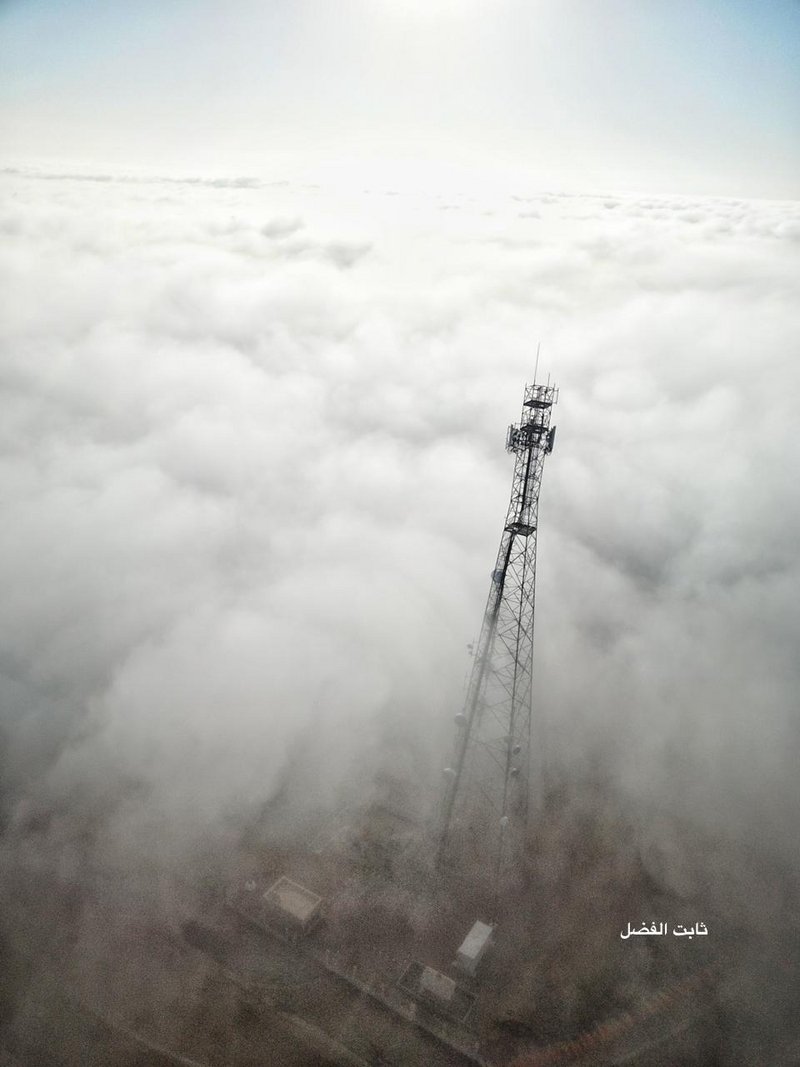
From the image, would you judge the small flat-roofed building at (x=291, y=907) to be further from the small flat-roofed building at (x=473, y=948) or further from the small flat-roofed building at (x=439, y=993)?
the small flat-roofed building at (x=473, y=948)

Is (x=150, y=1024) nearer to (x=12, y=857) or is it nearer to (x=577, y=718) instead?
(x=12, y=857)

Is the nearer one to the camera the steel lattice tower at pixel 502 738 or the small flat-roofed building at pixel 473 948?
the small flat-roofed building at pixel 473 948

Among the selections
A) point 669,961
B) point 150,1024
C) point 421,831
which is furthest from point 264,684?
point 669,961

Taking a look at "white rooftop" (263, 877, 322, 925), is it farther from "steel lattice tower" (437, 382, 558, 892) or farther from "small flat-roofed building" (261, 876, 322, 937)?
"steel lattice tower" (437, 382, 558, 892)

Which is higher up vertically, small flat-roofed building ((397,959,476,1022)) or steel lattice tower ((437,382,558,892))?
steel lattice tower ((437,382,558,892))

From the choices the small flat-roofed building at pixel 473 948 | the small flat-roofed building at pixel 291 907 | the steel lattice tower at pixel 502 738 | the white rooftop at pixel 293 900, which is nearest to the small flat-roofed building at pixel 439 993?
the small flat-roofed building at pixel 473 948

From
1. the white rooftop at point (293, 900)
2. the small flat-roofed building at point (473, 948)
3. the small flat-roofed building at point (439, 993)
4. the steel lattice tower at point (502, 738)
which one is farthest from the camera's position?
the steel lattice tower at point (502, 738)

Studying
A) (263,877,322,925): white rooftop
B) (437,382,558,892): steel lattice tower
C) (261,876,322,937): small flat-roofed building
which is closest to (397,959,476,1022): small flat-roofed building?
(261,876,322,937): small flat-roofed building
